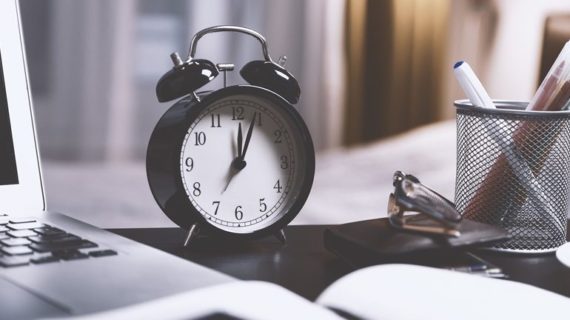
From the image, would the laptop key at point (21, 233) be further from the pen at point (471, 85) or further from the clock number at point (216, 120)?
the pen at point (471, 85)

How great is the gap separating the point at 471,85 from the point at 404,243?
18cm

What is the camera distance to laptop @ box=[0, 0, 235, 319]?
431 mm

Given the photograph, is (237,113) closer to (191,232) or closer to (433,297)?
(191,232)

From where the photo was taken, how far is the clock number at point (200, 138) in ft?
2.17

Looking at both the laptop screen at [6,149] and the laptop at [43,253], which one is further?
the laptop screen at [6,149]

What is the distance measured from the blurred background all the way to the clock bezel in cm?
196

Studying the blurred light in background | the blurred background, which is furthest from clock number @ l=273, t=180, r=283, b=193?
the blurred light in background

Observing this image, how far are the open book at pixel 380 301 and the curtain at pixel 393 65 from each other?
2928 millimetres

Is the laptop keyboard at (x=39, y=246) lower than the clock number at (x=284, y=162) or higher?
lower

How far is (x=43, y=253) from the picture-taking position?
1.72ft

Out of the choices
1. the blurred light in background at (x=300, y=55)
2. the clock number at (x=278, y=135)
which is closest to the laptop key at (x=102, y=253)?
the clock number at (x=278, y=135)

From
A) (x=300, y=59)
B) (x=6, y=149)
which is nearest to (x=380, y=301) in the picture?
(x=6, y=149)

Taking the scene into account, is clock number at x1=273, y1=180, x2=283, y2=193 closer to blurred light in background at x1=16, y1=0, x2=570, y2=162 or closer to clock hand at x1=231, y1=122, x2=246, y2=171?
clock hand at x1=231, y1=122, x2=246, y2=171

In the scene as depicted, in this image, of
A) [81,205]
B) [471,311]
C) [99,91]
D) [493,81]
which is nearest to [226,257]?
[471,311]
